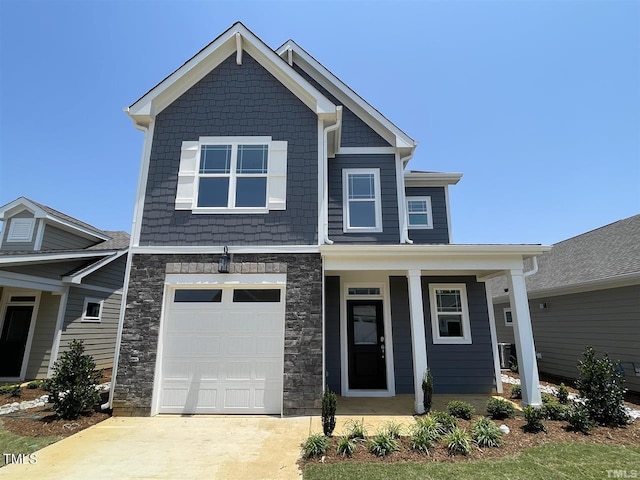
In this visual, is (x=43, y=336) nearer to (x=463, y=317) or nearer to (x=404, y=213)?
(x=404, y=213)

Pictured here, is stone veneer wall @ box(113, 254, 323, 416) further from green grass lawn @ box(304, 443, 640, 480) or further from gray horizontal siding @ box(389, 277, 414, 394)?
gray horizontal siding @ box(389, 277, 414, 394)

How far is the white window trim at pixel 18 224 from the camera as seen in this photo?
11.4 metres

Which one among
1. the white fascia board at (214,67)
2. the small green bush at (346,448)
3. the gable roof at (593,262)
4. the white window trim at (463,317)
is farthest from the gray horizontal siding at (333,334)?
the gable roof at (593,262)

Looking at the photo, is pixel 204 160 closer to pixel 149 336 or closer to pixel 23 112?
pixel 149 336

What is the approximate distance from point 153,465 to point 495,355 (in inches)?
322

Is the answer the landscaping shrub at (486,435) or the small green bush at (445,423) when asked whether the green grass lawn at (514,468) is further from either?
the small green bush at (445,423)

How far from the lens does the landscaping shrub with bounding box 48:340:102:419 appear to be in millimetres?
5977

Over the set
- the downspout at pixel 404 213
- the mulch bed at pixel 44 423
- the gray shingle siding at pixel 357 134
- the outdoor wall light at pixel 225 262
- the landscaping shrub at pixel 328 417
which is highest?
the gray shingle siding at pixel 357 134

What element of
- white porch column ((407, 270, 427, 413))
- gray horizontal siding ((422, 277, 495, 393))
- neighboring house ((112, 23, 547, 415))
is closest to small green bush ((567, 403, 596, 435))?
neighboring house ((112, 23, 547, 415))

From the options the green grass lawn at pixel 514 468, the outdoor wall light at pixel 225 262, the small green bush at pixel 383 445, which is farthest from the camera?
the outdoor wall light at pixel 225 262

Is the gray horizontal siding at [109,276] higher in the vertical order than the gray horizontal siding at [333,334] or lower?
higher

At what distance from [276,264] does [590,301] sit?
9.64 metres

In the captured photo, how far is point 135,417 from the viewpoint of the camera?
247 inches

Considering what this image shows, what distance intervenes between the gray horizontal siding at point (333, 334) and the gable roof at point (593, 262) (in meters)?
7.41
